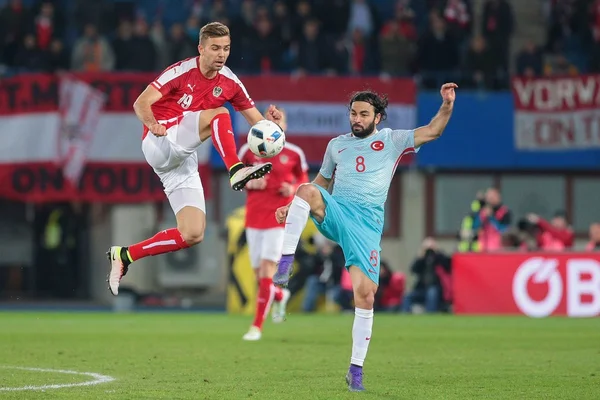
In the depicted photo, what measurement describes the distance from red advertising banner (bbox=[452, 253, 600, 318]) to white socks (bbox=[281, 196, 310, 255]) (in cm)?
1109

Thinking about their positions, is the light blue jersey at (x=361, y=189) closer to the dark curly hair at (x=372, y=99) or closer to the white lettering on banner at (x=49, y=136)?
the dark curly hair at (x=372, y=99)

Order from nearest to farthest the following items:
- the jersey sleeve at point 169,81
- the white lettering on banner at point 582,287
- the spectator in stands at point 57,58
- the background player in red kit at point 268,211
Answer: the jersey sleeve at point 169,81
the background player in red kit at point 268,211
the white lettering on banner at point 582,287
the spectator in stands at point 57,58

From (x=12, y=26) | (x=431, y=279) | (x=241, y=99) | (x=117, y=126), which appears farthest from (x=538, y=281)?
(x=12, y=26)

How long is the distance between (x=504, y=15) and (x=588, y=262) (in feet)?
23.3

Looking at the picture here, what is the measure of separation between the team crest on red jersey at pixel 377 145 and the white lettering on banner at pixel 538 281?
10.5m

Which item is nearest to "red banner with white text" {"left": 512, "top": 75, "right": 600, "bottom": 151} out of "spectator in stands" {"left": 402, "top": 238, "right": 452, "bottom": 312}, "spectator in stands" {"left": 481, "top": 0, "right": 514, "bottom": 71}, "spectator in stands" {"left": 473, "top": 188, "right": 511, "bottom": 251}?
"spectator in stands" {"left": 481, "top": 0, "right": 514, "bottom": 71}

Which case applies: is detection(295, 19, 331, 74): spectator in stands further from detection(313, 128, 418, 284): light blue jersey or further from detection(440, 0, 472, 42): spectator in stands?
detection(313, 128, 418, 284): light blue jersey

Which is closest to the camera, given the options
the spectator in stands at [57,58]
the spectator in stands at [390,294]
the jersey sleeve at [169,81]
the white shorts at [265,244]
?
the jersey sleeve at [169,81]

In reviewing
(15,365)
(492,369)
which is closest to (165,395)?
(15,365)

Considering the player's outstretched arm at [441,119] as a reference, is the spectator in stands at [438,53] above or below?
above

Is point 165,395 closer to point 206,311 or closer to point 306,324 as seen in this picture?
point 306,324

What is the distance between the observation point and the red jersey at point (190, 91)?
10.4 metres

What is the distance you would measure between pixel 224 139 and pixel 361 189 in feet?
4.73

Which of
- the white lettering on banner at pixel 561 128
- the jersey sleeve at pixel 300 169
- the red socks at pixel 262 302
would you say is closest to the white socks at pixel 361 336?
the red socks at pixel 262 302
